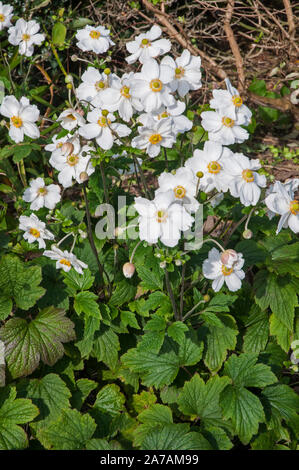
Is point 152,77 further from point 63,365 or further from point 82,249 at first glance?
point 63,365

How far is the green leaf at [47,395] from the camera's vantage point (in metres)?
2.48

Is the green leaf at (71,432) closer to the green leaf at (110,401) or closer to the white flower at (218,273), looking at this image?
the green leaf at (110,401)

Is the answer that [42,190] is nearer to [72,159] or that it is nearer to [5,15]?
[72,159]

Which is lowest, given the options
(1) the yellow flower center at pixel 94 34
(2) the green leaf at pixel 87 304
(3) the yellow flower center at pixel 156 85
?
(2) the green leaf at pixel 87 304

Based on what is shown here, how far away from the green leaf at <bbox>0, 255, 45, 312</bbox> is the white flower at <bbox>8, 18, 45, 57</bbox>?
178cm

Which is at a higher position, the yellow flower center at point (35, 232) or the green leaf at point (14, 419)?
the yellow flower center at point (35, 232)

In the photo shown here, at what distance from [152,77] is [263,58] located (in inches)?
160

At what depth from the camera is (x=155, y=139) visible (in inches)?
85.1

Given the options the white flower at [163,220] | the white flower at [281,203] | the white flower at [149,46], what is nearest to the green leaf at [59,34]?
the white flower at [149,46]

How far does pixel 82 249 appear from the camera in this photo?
2.83 m

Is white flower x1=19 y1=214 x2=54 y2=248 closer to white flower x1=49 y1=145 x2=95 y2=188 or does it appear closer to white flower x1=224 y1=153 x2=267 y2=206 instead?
white flower x1=49 y1=145 x2=95 y2=188

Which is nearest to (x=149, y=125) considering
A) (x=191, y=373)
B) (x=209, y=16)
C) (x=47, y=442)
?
(x=191, y=373)

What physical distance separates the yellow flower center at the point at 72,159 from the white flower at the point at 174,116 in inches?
20.0

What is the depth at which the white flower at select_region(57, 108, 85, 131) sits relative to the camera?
2.11 metres
